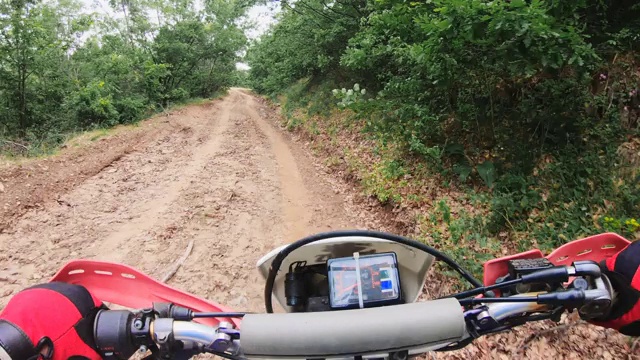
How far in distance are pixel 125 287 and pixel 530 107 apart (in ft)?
18.7

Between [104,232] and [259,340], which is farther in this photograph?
[104,232]

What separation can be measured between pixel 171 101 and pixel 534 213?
20.8 meters

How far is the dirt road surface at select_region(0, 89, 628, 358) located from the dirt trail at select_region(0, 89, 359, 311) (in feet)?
0.06

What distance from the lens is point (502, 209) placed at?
4887mm

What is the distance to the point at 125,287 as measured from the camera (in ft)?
5.81

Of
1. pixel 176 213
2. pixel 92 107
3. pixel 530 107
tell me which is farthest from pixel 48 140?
pixel 530 107

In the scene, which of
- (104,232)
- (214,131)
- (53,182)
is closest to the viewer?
(104,232)

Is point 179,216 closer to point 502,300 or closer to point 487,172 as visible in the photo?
point 487,172

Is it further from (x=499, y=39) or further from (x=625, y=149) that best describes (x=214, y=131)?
(x=625, y=149)

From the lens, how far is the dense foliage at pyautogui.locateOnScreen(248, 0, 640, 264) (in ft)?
13.3

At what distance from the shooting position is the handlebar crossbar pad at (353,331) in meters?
1.07

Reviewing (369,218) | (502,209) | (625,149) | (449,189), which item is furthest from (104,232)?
(625,149)

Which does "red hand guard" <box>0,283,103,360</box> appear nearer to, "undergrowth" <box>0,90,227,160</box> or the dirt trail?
the dirt trail

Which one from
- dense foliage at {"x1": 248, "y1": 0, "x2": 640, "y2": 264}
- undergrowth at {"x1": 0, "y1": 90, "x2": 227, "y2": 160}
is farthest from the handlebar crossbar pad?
undergrowth at {"x1": 0, "y1": 90, "x2": 227, "y2": 160}
